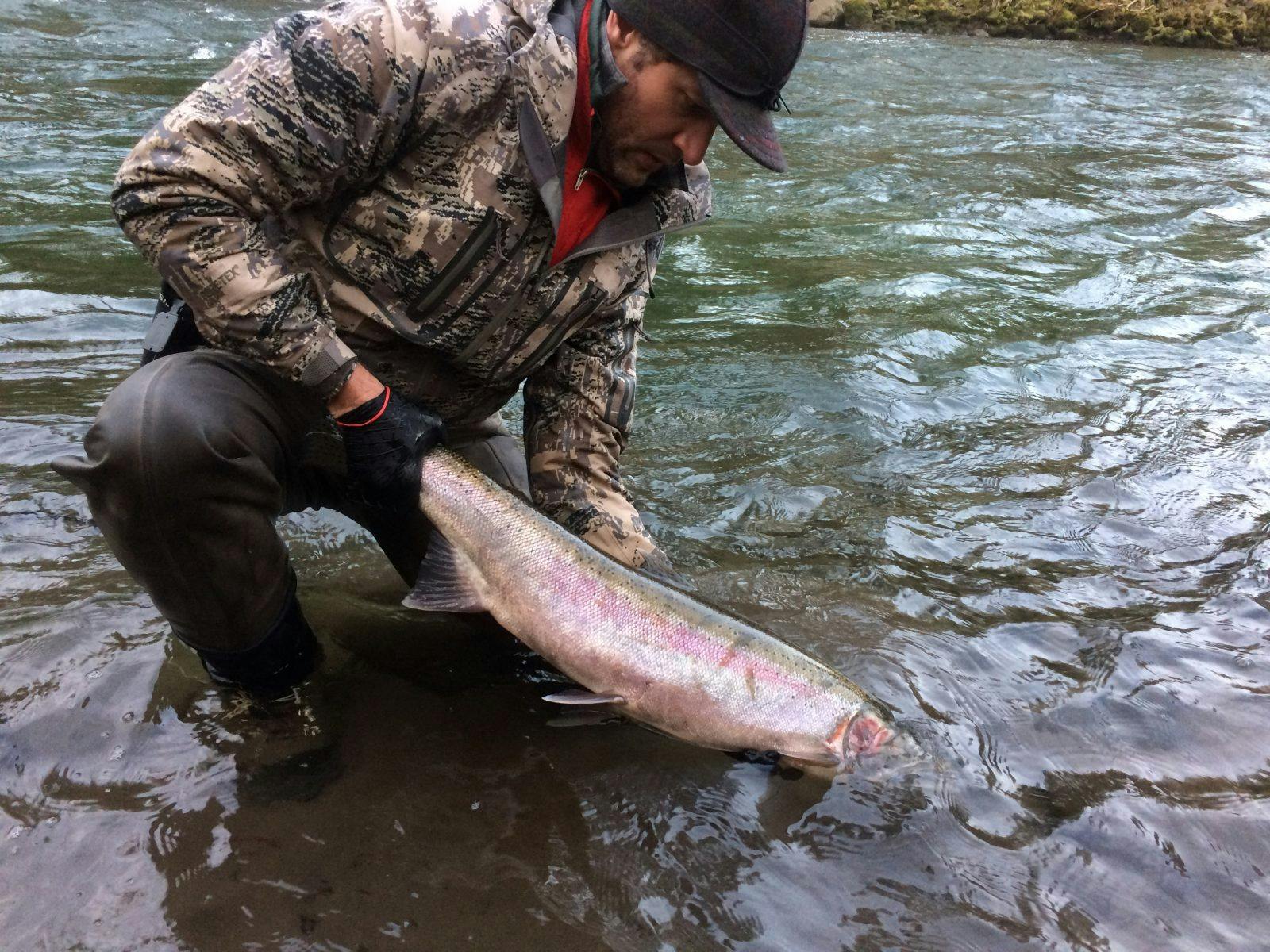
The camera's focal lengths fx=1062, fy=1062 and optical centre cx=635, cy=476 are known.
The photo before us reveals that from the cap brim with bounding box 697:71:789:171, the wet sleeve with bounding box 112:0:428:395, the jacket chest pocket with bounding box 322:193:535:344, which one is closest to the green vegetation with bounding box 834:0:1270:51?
the cap brim with bounding box 697:71:789:171

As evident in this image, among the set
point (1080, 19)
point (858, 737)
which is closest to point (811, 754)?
point (858, 737)

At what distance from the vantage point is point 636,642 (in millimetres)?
2836

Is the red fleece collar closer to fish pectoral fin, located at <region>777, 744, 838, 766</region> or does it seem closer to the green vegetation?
fish pectoral fin, located at <region>777, 744, 838, 766</region>

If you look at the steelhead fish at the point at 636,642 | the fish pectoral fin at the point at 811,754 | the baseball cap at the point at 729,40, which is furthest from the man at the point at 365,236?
the fish pectoral fin at the point at 811,754

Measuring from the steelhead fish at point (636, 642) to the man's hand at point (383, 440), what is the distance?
0.09 meters

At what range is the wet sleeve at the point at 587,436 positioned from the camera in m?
3.39

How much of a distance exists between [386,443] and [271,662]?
68cm

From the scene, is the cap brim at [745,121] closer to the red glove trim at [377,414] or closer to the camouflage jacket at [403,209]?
the camouflage jacket at [403,209]

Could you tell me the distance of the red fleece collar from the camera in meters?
2.85

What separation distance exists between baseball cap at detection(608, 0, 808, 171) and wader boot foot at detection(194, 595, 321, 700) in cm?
176

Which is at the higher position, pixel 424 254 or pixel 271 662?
pixel 424 254

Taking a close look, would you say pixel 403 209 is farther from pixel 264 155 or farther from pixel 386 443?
pixel 386 443

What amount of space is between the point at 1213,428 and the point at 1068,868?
3.53 m

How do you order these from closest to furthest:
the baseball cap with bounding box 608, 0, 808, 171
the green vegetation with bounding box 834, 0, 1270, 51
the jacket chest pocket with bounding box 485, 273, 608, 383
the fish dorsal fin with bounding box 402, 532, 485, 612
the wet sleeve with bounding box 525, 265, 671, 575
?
1. the baseball cap with bounding box 608, 0, 808, 171
2. the fish dorsal fin with bounding box 402, 532, 485, 612
3. the jacket chest pocket with bounding box 485, 273, 608, 383
4. the wet sleeve with bounding box 525, 265, 671, 575
5. the green vegetation with bounding box 834, 0, 1270, 51
